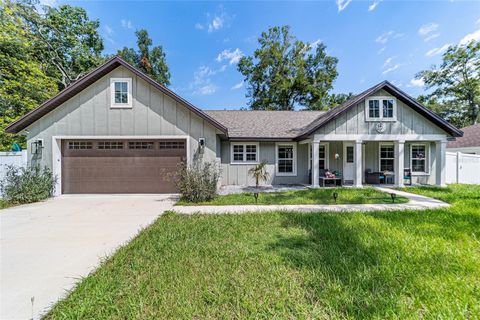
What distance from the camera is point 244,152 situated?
37.2 feet

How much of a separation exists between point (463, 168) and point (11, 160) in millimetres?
23125

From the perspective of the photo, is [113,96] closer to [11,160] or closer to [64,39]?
[11,160]

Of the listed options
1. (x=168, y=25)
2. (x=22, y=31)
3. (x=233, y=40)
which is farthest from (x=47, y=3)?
(x=233, y=40)

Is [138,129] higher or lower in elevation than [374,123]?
lower

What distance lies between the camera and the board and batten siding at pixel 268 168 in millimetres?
11211

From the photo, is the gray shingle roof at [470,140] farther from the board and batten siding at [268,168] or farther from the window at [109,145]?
the window at [109,145]

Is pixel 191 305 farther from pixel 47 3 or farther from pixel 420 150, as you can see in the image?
pixel 47 3

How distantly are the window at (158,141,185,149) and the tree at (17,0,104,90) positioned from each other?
60.0 feet

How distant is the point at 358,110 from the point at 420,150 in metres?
5.23

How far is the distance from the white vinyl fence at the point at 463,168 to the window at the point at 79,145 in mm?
19429

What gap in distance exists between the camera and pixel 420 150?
38.1 ft

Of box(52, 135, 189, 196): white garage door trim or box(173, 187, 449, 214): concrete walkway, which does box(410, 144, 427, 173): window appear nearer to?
box(173, 187, 449, 214): concrete walkway

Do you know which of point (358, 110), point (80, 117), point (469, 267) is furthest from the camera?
point (358, 110)

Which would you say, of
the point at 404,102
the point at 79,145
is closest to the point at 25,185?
the point at 79,145
